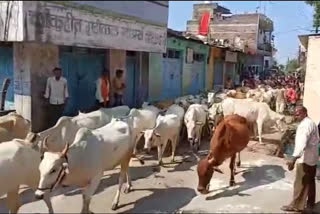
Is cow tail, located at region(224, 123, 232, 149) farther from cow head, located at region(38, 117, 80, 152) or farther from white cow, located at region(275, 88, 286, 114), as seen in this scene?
white cow, located at region(275, 88, 286, 114)

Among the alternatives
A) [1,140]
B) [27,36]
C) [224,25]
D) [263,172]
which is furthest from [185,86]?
[224,25]

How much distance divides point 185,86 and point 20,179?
1215 centimetres

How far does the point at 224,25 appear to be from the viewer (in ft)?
131

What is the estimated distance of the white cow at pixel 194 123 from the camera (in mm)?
10000

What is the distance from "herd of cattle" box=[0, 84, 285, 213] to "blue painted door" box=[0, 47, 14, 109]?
1776mm

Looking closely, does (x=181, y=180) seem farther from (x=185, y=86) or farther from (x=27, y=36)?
(x=185, y=86)

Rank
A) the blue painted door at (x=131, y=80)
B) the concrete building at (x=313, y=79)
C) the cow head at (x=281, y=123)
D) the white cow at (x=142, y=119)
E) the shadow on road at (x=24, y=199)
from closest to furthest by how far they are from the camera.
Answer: the shadow on road at (x=24, y=199), the white cow at (x=142, y=119), the concrete building at (x=313, y=79), the cow head at (x=281, y=123), the blue painted door at (x=131, y=80)

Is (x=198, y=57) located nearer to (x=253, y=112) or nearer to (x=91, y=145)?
(x=253, y=112)

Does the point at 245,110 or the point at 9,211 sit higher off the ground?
the point at 245,110

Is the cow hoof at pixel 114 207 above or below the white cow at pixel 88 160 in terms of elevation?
below

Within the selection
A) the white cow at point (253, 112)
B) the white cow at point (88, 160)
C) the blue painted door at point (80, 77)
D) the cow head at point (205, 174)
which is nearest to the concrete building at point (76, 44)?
the blue painted door at point (80, 77)

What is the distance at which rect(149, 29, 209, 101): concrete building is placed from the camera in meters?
14.1

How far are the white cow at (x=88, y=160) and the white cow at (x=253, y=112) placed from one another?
572cm

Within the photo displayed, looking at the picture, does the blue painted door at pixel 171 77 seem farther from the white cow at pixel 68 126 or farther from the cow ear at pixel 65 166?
the cow ear at pixel 65 166
